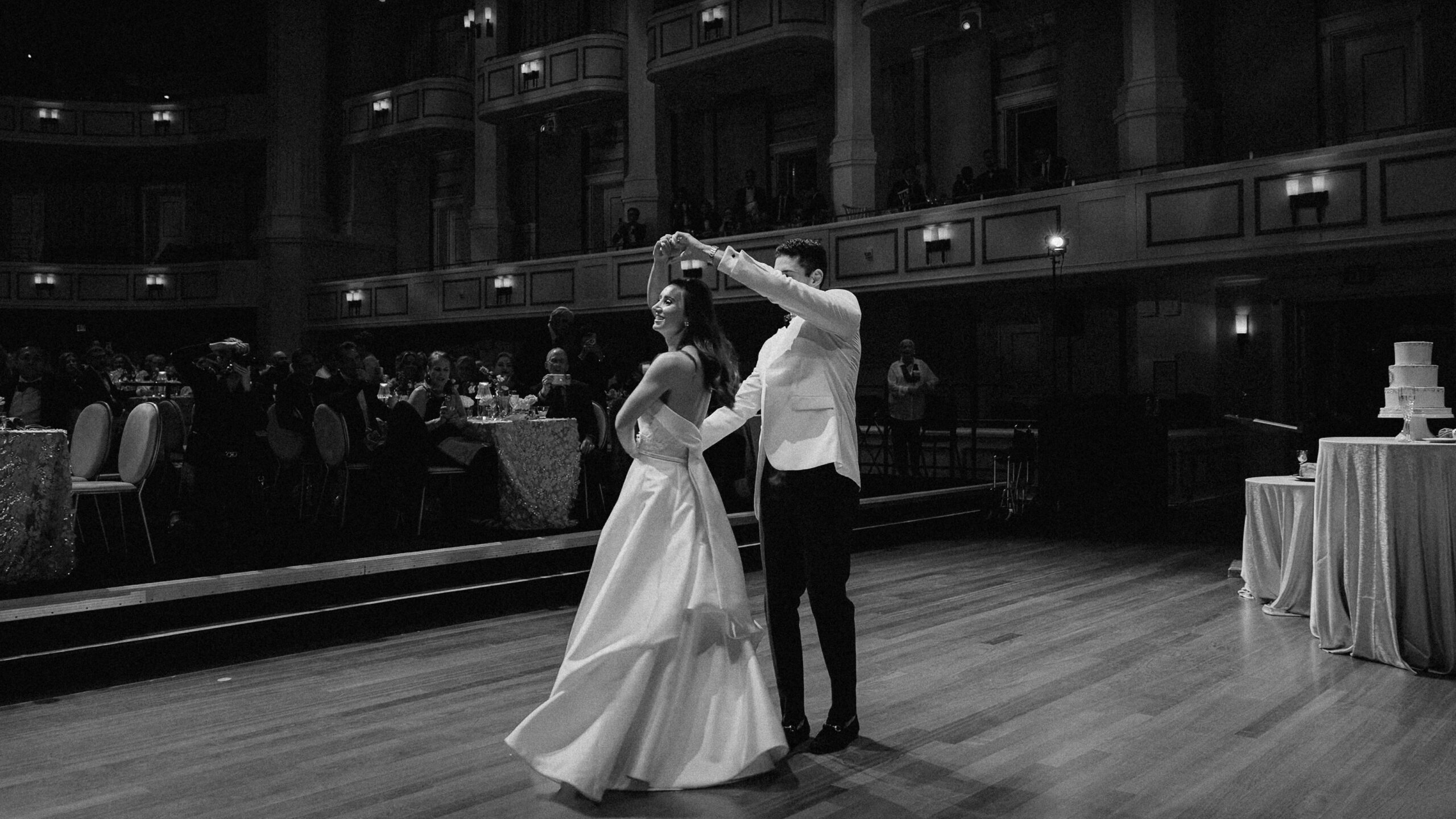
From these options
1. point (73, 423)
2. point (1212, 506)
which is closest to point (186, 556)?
point (73, 423)

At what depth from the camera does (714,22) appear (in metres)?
12.4

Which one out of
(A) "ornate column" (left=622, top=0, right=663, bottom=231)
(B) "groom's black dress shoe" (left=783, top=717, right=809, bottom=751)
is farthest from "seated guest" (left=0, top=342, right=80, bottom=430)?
(A) "ornate column" (left=622, top=0, right=663, bottom=231)

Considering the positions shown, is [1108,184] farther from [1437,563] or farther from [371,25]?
[371,25]

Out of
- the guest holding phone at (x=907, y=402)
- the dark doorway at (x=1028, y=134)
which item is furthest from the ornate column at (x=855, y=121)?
the guest holding phone at (x=907, y=402)

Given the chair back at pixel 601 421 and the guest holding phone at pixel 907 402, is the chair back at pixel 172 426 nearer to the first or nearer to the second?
the chair back at pixel 601 421

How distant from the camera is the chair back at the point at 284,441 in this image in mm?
6242

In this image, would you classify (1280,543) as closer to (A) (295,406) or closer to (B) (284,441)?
(A) (295,406)

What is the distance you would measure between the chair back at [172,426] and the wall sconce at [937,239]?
6.98 m

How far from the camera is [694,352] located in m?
2.68

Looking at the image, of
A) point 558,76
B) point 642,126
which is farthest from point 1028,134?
point 558,76

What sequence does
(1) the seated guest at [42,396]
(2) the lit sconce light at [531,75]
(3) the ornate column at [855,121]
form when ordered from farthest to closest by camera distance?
(2) the lit sconce light at [531,75]
(3) the ornate column at [855,121]
(1) the seated guest at [42,396]

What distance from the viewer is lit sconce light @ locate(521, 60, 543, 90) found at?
14.4 metres

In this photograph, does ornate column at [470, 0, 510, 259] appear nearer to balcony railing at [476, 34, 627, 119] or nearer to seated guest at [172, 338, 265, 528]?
balcony railing at [476, 34, 627, 119]

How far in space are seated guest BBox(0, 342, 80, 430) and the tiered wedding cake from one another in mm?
6563
